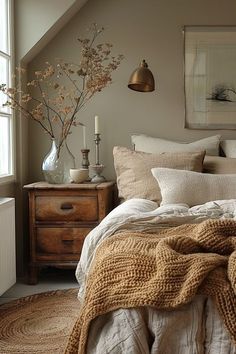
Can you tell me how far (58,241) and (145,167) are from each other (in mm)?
824

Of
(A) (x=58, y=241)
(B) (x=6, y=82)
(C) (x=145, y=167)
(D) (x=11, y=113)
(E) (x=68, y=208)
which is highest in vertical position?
(B) (x=6, y=82)

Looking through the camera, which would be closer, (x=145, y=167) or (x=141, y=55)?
(x=145, y=167)

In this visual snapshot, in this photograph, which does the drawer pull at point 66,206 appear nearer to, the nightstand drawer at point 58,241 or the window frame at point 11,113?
the nightstand drawer at point 58,241

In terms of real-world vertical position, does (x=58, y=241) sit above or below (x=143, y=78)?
below

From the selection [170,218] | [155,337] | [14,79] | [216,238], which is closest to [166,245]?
[216,238]

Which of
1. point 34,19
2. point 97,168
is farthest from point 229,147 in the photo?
point 34,19

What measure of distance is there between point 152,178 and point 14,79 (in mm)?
1353

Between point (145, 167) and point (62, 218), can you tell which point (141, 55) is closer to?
point (145, 167)

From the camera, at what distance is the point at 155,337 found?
1.38m

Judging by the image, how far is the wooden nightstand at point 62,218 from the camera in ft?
11.0

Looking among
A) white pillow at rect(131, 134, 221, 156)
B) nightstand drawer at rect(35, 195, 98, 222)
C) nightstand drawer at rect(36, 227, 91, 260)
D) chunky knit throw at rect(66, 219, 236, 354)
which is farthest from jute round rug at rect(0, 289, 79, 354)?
white pillow at rect(131, 134, 221, 156)

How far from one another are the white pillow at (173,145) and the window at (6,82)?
98 centimetres

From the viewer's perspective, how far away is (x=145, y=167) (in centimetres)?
329

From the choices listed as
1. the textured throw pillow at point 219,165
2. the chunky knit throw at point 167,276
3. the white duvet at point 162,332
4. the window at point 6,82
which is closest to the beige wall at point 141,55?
the window at point 6,82
